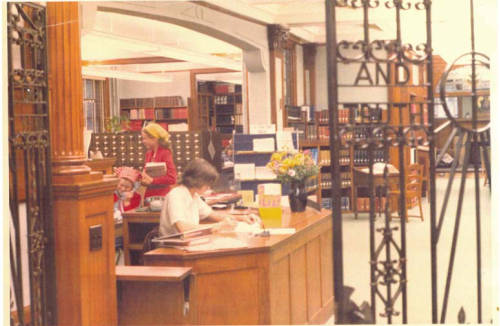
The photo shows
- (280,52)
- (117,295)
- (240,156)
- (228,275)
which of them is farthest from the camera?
(280,52)

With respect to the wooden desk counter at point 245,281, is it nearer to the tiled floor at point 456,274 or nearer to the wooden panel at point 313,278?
the wooden panel at point 313,278

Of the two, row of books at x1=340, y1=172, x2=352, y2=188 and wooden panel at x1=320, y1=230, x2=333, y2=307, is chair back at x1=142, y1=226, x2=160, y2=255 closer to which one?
wooden panel at x1=320, y1=230, x2=333, y2=307

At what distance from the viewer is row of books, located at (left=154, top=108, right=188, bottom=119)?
15531 mm

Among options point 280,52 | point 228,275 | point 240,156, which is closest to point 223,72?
point 280,52

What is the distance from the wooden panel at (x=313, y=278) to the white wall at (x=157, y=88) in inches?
437

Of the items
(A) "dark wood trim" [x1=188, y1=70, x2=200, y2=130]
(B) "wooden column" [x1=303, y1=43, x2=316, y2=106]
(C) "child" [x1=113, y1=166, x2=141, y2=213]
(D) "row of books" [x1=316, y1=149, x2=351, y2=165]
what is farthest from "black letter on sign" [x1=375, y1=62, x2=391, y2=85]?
(A) "dark wood trim" [x1=188, y1=70, x2=200, y2=130]

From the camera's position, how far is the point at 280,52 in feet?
33.1

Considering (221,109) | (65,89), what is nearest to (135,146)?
(221,109)

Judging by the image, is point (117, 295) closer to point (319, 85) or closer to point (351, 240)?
point (351, 240)

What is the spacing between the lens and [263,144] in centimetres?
777

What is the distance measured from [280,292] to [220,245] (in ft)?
1.65

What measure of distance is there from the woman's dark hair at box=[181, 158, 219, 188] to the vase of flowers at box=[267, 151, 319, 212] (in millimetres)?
901

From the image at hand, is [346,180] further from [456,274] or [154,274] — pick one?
[154,274]

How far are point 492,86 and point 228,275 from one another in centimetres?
202
